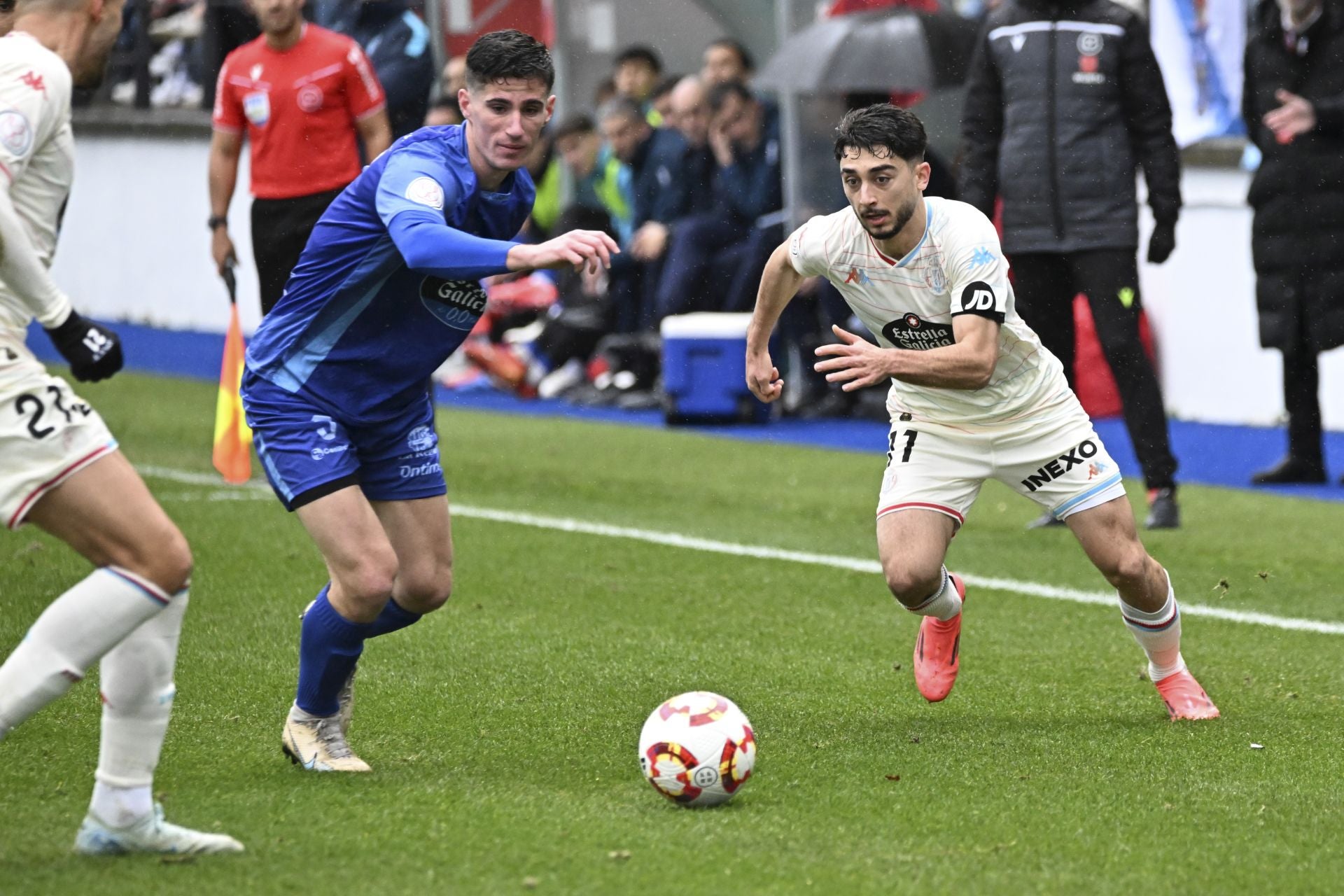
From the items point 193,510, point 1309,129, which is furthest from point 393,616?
point 1309,129

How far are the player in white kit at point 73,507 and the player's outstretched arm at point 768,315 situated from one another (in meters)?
2.27

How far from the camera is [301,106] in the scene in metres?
9.20

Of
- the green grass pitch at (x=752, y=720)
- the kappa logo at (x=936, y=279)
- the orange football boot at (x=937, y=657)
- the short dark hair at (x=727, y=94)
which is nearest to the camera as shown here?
the green grass pitch at (x=752, y=720)

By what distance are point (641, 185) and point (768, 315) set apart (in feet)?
28.1

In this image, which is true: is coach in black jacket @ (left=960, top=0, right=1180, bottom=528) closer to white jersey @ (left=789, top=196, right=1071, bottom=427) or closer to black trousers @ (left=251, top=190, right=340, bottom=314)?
white jersey @ (left=789, top=196, right=1071, bottom=427)

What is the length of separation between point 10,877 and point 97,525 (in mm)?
747

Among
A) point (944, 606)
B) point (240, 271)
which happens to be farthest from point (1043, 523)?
point (240, 271)

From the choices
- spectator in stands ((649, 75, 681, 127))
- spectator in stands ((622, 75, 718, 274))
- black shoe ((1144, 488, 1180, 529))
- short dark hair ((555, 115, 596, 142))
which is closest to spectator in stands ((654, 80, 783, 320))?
spectator in stands ((622, 75, 718, 274))

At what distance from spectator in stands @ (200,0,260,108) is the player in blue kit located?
544 inches

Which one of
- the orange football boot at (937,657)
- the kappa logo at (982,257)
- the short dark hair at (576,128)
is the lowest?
the short dark hair at (576,128)

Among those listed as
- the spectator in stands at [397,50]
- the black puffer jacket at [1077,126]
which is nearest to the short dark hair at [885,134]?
the black puffer jacket at [1077,126]

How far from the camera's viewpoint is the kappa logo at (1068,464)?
5809 millimetres

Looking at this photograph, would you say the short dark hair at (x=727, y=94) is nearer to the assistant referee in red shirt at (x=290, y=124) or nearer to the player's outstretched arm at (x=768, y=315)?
the assistant referee in red shirt at (x=290, y=124)

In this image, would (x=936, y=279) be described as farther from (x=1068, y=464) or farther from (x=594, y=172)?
(x=594, y=172)
